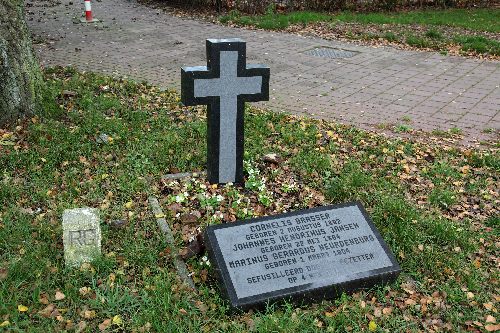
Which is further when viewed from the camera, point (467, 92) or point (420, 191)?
→ point (467, 92)

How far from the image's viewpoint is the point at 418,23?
1323 cm

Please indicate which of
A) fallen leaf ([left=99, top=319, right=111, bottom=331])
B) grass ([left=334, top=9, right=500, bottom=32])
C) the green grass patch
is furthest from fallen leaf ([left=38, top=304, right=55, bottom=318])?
grass ([left=334, top=9, right=500, bottom=32])

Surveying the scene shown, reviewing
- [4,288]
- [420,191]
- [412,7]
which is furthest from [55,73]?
[412,7]

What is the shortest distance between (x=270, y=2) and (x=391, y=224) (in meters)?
11.0

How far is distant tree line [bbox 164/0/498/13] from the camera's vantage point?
45.8 feet

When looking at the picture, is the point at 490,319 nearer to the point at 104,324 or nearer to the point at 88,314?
the point at 104,324

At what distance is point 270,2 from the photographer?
14141mm

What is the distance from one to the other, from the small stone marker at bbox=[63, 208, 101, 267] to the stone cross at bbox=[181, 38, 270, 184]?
3.93 ft

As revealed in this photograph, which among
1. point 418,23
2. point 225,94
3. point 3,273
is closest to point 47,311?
point 3,273

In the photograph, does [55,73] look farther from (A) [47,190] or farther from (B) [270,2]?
(B) [270,2]

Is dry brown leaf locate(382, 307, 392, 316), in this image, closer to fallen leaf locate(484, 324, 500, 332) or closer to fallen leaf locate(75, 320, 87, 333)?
fallen leaf locate(484, 324, 500, 332)

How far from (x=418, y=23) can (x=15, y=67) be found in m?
10.5

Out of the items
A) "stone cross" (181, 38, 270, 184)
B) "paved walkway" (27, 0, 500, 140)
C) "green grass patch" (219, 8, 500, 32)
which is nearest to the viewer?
"stone cross" (181, 38, 270, 184)

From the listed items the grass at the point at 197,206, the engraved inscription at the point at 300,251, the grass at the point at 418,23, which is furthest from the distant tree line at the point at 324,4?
the engraved inscription at the point at 300,251
